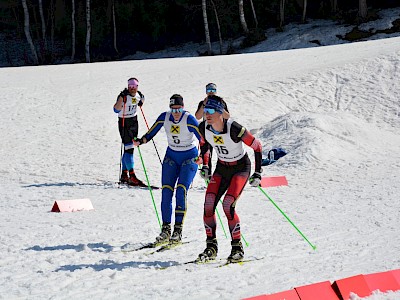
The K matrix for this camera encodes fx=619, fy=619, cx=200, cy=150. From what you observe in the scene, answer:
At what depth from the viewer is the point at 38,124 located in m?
15.6

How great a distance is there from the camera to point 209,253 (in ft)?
21.3

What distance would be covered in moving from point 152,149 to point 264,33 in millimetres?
21204

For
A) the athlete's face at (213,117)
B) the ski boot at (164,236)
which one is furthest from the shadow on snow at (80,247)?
the athlete's face at (213,117)

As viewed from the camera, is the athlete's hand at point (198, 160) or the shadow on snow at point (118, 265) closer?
the shadow on snow at point (118, 265)

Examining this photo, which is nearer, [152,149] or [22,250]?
[22,250]

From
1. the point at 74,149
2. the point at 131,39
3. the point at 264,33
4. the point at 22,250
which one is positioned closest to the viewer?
the point at 22,250

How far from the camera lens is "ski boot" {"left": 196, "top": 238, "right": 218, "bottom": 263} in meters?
6.42

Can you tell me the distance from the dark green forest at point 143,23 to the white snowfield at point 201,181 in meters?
13.6

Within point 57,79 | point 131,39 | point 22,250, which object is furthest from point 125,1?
point 22,250

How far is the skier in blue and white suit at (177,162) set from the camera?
7320 mm

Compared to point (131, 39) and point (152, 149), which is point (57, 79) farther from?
point (131, 39)

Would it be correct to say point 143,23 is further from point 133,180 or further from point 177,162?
point 177,162

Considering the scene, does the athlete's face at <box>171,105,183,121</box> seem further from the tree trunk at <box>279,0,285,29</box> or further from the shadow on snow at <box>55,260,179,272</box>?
the tree trunk at <box>279,0,285,29</box>

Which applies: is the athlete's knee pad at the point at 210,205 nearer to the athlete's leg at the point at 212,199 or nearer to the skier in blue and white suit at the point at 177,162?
the athlete's leg at the point at 212,199
